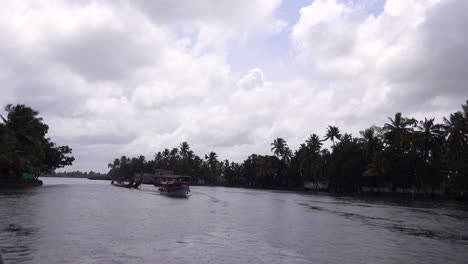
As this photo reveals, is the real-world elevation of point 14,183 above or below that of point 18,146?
below

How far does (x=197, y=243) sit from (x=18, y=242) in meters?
7.82

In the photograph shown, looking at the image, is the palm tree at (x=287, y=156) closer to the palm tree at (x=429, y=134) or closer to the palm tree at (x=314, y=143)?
the palm tree at (x=314, y=143)

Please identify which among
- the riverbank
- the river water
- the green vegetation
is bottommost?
the river water

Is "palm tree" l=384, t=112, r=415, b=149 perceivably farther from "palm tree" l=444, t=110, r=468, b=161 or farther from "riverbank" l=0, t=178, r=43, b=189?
"riverbank" l=0, t=178, r=43, b=189

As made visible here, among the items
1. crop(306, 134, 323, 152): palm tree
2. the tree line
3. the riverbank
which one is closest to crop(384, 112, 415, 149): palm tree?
the tree line

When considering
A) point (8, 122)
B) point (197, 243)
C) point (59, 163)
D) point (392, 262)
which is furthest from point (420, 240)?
point (59, 163)

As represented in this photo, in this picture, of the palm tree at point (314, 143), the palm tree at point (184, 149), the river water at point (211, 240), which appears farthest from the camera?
the palm tree at point (184, 149)

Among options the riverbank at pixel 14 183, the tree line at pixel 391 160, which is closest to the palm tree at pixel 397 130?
the tree line at pixel 391 160

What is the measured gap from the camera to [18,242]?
1794cm

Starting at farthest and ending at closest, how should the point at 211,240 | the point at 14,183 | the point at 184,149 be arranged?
the point at 184,149 < the point at 14,183 < the point at 211,240

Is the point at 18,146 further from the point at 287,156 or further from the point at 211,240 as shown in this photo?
the point at 287,156

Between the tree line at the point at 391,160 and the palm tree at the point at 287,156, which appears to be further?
the palm tree at the point at 287,156

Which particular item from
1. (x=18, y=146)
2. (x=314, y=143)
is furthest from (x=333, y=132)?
(x=18, y=146)

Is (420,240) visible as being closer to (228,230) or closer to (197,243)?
(228,230)
